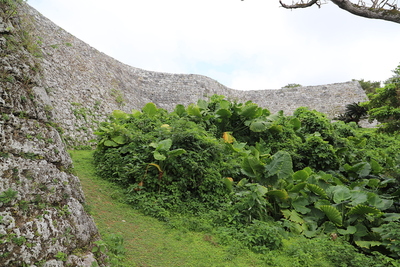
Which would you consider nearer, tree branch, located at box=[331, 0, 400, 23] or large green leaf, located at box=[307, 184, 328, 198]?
tree branch, located at box=[331, 0, 400, 23]

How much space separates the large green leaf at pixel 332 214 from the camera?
4866 mm

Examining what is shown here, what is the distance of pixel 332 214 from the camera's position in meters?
4.92

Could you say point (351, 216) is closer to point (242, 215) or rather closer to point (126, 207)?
point (242, 215)

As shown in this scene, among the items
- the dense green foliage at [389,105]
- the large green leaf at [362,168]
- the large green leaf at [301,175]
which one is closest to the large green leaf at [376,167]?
the large green leaf at [362,168]

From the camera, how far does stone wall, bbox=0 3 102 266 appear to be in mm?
2123

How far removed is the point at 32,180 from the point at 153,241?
1.97 metres

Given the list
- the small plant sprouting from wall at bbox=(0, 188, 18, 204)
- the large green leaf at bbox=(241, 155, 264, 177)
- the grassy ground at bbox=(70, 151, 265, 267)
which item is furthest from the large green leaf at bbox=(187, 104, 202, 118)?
the small plant sprouting from wall at bbox=(0, 188, 18, 204)

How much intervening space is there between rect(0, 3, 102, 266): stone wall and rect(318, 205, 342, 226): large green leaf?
3.92 metres

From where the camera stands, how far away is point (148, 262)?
3230mm

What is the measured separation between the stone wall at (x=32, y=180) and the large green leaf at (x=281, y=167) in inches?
146

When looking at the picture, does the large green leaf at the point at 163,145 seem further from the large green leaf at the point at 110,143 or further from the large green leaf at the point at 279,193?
the large green leaf at the point at 279,193

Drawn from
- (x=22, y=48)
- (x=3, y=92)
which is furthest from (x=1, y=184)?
(x=22, y=48)

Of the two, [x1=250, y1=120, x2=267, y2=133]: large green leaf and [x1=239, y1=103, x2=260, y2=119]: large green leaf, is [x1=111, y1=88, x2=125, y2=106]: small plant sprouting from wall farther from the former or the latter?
[x1=250, y1=120, x2=267, y2=133]: large green leaf

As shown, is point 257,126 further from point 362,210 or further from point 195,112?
point 362,210
